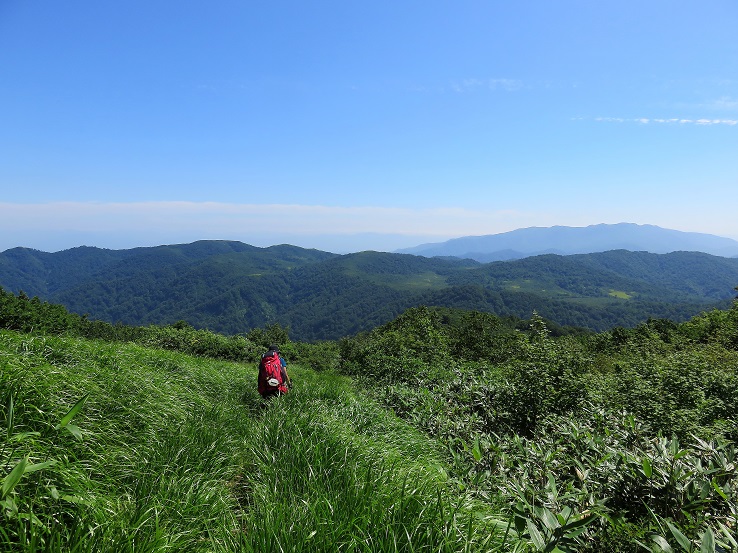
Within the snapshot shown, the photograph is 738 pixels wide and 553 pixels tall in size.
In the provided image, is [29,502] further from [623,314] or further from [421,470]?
[623,314]

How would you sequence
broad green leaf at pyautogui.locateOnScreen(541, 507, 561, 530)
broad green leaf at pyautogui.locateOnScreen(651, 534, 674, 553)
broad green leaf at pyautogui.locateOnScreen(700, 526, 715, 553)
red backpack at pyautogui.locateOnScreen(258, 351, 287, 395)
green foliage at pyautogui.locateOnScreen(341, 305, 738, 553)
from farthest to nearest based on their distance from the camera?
red backpack at pyautogui.locateOnScreen(258, 351, 287, 395) → green foliage at pyautogui.locateOnScreen(341, 305, 738, 553) → broad green leaf at pyautogui.locateOnScreen(541, 507, 561, 530) → broad green leaf at pyautogui.locateOnScreen(651, 534, 674, 553) → broad green leaf at pyautogui.locateOnScreen(700, 526, 715, 553)

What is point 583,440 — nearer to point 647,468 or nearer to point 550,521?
point 647,468

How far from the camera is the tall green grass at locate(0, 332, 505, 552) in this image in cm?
237

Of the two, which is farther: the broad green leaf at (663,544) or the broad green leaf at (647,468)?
the broad green leaf at (647,468)

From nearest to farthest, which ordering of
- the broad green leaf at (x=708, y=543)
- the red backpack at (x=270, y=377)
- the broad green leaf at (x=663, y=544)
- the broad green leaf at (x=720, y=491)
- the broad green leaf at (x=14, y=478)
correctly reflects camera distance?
the broad green leaf at (x=14, y=478) < the broad green leaf at (x=708, y=543) < the broad green leaf at (x=663, y=544) < the broad green leaf at (x=720, y=491) < the red backpack at (x=270, y=377)

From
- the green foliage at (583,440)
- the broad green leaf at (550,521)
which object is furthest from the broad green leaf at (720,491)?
the broad green leaf at (550,521)

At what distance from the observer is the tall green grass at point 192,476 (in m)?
2.37

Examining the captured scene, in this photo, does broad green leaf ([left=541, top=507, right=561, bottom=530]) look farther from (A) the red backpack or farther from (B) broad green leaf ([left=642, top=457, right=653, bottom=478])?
(A) the red backpack

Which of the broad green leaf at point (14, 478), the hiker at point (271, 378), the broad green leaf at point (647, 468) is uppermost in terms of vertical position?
the broad green leaf at point (14, 478)

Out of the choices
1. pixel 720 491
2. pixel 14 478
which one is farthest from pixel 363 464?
pixel 14 478

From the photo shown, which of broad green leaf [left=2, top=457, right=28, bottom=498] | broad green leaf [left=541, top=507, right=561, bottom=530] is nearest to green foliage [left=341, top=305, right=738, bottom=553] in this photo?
broad green leaf [left=541, top=507, right=561, bottom=530]

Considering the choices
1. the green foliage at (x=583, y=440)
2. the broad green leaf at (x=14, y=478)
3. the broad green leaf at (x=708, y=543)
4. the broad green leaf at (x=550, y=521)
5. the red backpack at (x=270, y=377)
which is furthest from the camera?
the red backpack at (x=270, y=377)

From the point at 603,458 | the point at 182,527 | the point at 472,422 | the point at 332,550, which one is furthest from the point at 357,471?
the point at 472,422

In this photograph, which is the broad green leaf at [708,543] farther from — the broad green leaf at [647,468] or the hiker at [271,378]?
the hiker at [271,378]
